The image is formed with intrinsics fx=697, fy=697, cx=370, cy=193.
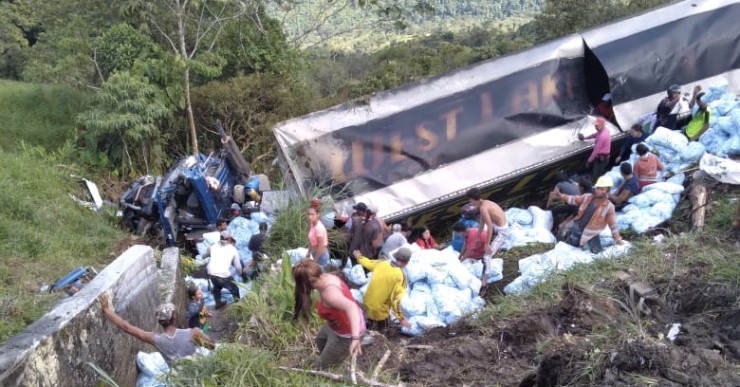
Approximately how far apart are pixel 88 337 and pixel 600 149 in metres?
7.38

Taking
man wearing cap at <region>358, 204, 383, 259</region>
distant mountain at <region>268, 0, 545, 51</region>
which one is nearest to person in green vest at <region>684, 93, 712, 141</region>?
man wearing cap at <region>358, 204, 383, 259</region>

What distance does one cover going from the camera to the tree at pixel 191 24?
13.3m

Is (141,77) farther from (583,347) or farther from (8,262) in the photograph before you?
(583,347)

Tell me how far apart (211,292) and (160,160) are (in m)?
5.08

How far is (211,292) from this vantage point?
29.5 ft

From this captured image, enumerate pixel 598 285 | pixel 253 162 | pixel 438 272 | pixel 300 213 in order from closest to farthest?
pixel 598 285
pixel 438 272
pixel 300 213
pixel 253 162

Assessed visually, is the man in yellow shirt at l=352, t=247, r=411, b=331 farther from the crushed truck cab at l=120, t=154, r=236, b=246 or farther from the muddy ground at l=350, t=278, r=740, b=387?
the crushed truck cab at l=120, t=154, r=236, b=246

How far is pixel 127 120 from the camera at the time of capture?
12.3 meters

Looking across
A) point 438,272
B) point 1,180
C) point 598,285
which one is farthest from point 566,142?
point 1,180

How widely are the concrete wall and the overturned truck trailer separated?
11.1ft

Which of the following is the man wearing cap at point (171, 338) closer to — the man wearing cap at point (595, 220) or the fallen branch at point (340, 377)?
the fallen branch at point (340, 377)

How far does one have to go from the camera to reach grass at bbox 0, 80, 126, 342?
323 inches

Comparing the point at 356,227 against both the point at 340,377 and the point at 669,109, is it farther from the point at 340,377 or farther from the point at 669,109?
the point at 669,109

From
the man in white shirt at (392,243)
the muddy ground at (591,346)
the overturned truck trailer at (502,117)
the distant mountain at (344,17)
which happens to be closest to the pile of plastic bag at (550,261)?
the muddy ground at (591,346)
